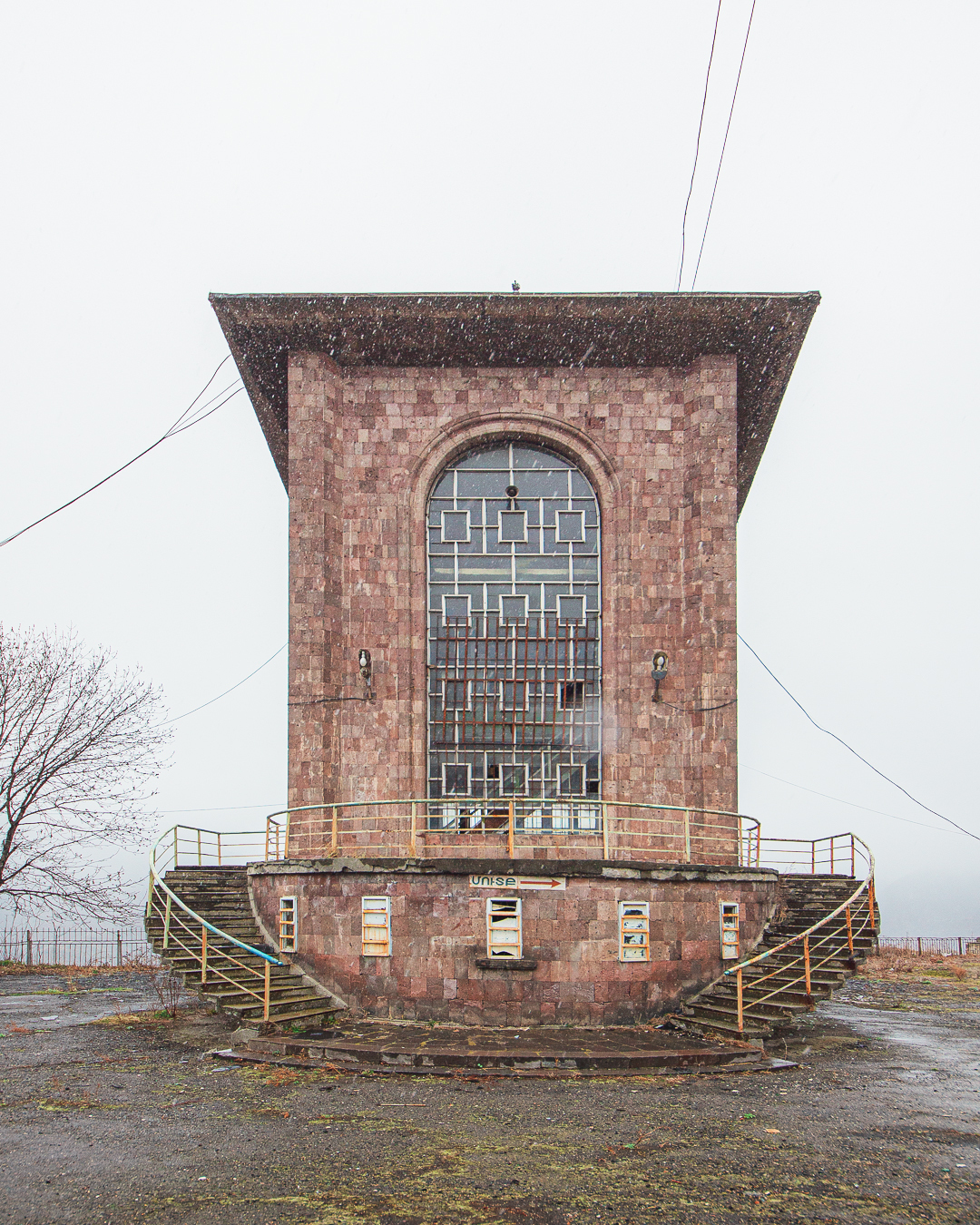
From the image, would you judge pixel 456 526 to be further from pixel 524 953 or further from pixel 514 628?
pixel 524 953

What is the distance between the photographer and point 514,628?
17438 millimetres

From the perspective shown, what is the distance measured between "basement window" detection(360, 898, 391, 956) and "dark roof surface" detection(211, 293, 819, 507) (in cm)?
976

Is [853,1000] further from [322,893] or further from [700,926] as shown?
[322,893]

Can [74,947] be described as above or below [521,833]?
below

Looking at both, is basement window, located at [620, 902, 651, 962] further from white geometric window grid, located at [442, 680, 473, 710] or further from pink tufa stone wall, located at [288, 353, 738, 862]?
white geometric window grid, located at [442, 680, 473, 710]

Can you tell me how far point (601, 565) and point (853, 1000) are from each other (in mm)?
10353

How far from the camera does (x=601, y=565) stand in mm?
17594

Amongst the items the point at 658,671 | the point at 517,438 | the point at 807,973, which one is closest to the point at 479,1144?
the point at 807,973

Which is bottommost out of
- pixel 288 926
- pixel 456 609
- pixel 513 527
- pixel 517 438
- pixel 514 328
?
pixel 288 926

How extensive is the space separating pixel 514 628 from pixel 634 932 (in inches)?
234

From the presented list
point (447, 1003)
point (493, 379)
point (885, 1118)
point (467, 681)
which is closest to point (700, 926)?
point (447, 1003)

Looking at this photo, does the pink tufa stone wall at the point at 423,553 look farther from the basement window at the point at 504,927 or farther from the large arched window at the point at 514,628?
the basement window at the point at 504,927

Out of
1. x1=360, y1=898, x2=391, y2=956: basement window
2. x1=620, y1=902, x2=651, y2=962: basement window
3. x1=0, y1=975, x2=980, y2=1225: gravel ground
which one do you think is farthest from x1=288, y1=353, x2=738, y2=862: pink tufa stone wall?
x1=0, y1=975, x2=980, y2=1225: gravel ground

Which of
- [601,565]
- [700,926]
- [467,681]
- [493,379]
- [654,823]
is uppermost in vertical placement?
[493,379]
